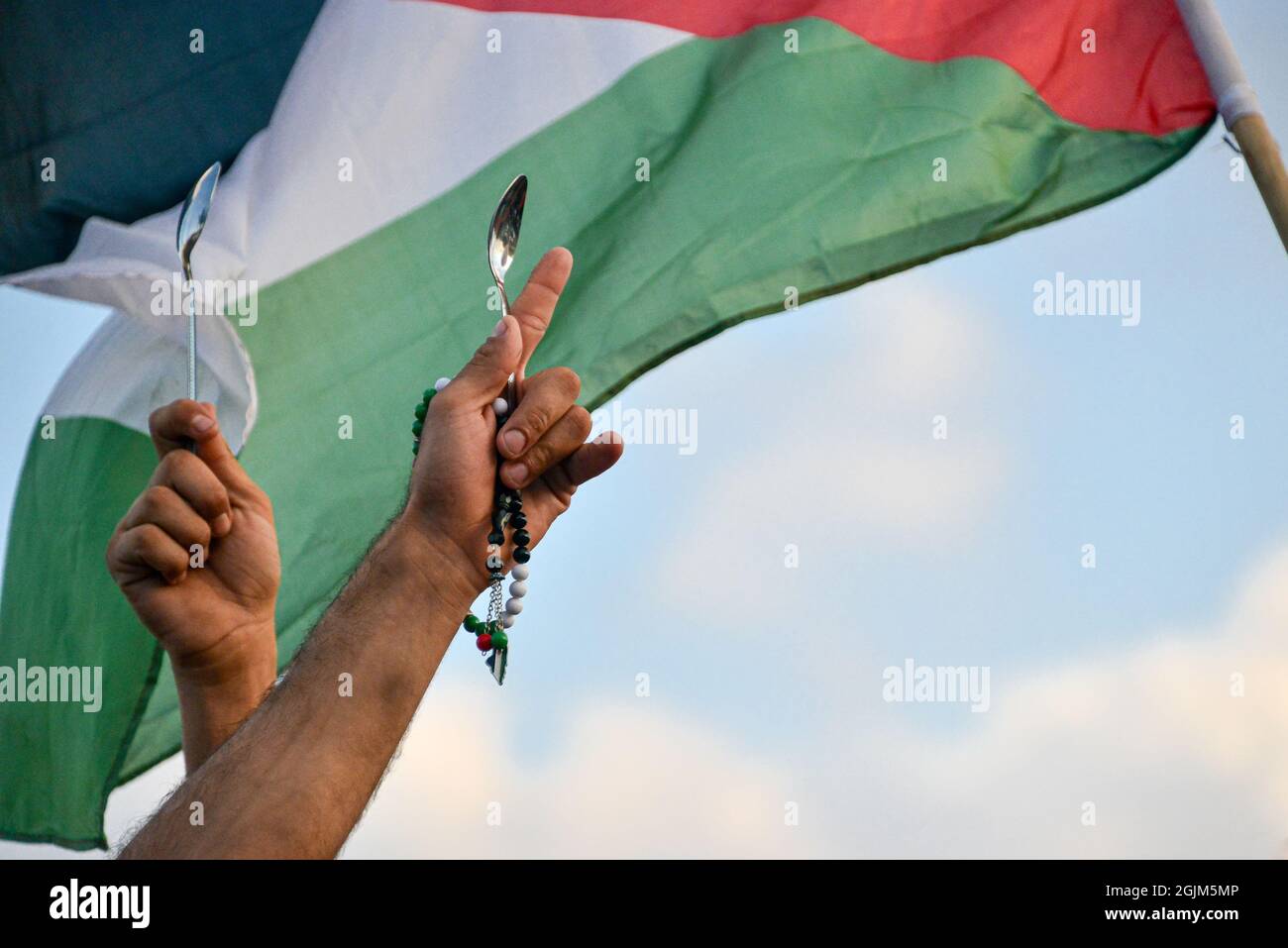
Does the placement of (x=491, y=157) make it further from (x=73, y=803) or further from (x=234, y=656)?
(x=73, y=803)

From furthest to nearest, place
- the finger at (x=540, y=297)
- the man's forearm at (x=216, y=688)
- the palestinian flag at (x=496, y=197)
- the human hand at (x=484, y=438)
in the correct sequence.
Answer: the palestinian flag at (x=496, y=197) < the man's forearm at (x=216, y=688) < the finger at (x=540, y=297) < the human hand at (x=484, y=438)

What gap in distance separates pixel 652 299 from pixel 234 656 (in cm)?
144

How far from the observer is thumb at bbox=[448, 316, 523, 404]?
8.47ft

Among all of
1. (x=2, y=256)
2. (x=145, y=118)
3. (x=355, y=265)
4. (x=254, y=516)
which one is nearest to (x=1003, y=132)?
(x=355, y=265)

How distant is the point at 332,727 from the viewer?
7.73ft

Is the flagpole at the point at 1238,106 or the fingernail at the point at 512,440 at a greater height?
the flagpole at the point at 1238,106

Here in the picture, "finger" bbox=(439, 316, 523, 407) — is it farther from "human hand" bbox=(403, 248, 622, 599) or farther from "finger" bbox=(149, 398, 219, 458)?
"finger" bbox=(149, 398, 219, 458)

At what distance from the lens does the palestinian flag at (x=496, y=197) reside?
13.0ft

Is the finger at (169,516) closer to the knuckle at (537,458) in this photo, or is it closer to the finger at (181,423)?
Result: the finger at (181,423)

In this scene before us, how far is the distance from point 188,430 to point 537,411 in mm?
875

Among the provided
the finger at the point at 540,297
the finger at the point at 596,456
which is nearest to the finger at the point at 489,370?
the finger at the point at 540,297

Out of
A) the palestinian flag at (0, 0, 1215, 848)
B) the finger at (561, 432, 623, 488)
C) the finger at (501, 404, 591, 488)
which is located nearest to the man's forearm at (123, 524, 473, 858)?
the finger at (501, 404, 591, 488)

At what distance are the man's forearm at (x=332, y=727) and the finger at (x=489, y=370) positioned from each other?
260 millimetres

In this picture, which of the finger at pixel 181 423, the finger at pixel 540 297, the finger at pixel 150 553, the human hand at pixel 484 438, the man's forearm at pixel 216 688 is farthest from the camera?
the man's forearm at pixel 216 688
